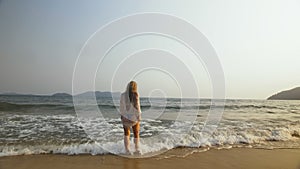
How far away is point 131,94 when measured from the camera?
12.4ft

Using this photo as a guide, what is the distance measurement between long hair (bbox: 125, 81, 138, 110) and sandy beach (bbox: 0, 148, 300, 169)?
0.80m

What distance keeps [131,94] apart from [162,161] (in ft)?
3.44

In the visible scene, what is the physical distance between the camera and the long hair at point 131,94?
3745 mm

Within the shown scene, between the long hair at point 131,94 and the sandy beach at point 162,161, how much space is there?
796 mm

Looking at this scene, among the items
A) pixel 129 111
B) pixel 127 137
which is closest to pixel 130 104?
pixel 129 111

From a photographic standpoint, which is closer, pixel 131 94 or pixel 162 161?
pixel 162 161

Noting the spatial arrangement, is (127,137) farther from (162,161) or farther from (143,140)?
(143,140)

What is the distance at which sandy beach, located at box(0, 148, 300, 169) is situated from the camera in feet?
11.1

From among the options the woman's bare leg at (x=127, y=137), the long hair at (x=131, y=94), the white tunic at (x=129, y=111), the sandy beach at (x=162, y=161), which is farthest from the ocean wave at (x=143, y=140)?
the long hair at (x=131, y=94)

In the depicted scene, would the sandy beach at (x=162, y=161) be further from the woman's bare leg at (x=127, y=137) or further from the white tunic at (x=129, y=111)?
the white tunic at (x=129, y=111)

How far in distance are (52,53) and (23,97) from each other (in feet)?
15.1

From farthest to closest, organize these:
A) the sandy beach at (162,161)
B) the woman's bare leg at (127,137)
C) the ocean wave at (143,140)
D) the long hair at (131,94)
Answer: the ocean wave at (143,140), the woman's bare leg at (127,137), the long hair at (131,94), the sandy beach at (162,161)

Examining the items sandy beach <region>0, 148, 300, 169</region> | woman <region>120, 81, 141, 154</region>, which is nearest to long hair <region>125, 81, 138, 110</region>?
woman <region>120, 81, 141, 154</region>

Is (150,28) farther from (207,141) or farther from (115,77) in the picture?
(207,141)
